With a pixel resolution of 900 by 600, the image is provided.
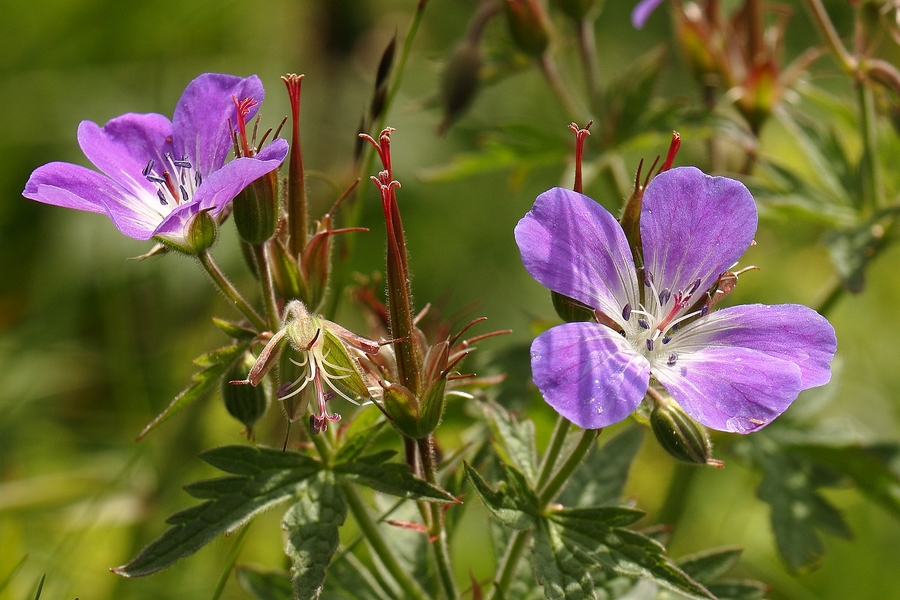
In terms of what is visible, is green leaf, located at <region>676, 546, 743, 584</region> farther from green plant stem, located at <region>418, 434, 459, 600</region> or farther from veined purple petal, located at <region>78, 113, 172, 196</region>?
veined purple petal, located at <region>78, 113, 172, 196</region>

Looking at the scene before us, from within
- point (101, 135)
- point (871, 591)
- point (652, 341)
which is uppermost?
point (101, 135)

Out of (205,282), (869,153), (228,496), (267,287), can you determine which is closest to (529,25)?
(869,153)

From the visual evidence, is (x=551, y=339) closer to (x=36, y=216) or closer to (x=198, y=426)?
(x=198, y=426)

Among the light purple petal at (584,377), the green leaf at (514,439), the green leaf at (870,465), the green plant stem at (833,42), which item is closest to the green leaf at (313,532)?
the green leaf at (514,439)

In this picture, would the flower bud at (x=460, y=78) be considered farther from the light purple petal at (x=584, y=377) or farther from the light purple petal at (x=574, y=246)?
the light purple petal at (x=584, y=377)

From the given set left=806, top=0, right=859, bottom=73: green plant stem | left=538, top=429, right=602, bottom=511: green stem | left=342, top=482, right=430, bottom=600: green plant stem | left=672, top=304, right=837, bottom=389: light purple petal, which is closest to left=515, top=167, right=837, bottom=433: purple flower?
left=672, top=304, right=837, bottom=389: light purple petal

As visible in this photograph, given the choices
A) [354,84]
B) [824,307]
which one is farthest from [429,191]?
[824,307]
